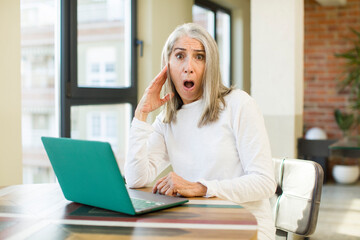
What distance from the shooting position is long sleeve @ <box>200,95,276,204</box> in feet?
4.83

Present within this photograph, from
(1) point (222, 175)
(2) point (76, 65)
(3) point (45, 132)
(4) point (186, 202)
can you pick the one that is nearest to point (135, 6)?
(2) point (76, 65)

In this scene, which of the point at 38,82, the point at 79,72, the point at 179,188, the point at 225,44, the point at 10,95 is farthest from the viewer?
the point at 225,44

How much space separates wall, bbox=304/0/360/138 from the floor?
1109 millimetres

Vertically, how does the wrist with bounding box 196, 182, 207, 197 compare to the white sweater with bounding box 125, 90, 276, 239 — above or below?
below

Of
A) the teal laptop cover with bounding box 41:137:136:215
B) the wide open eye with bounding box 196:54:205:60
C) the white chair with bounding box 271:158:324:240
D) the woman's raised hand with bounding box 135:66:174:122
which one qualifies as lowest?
the white chair with bounding box 271:158:324:240

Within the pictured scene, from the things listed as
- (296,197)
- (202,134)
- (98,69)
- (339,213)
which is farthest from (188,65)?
(339,213)

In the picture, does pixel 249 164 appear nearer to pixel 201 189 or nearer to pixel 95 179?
pixel 201 189

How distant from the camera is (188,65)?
5.53ft

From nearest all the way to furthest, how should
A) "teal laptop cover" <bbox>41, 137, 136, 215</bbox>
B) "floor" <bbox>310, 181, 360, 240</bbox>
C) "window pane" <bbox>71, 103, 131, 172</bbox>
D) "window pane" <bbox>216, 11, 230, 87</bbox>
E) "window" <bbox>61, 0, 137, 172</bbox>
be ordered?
"teal laptop cover" <bbox>41, 137, 136, 215</bbox> → "window" <bbox>61, 0, 137, 172</bbox> → "window pane" <bbox>71, 103, 131, 172</bbox> → "floor" <bbox>310, 181, 360, 240</bbox> → "window pane" <bbox>216, 11, 230, 87</bbox>

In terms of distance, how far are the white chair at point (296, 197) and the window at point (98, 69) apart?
184 cm

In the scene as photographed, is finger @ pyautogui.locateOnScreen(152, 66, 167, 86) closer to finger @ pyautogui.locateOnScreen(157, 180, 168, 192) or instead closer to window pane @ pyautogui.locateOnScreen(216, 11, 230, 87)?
finger @ pyautogui.locateOnScreen(157, 180, 168, 192)

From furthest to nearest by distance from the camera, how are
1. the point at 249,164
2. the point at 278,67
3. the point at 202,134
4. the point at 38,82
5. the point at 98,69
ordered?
the point at 278,67 < the point at 98,69 < the point at 38,82 < the point at 202,134 < the point at 249,164

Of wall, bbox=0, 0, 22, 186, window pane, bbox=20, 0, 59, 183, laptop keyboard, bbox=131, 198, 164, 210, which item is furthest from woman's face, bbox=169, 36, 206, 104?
window pane, bbox=20, 0, 59, 183

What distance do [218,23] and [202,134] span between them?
4411 mm
